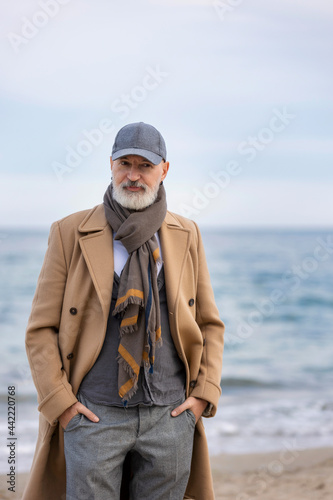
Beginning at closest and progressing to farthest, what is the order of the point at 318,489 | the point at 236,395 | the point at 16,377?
1. the point at 318,489
2. the point at 236,395
3. the point at 16,377

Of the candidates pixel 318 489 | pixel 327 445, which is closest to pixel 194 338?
pixel 318 489

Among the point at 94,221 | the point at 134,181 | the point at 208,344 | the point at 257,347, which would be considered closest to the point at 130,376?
the point at 208,344

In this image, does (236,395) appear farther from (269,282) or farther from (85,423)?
(269,282)

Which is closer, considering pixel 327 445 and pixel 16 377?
pixel 327 445

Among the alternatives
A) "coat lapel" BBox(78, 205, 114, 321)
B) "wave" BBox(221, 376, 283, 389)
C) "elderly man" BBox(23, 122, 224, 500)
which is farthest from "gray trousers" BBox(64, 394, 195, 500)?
"wave" BBox(221, 376, 283, 389)

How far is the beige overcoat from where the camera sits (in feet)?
7.57

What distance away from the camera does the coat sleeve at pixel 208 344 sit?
2484 mm

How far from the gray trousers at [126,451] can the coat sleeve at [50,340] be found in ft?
0.31

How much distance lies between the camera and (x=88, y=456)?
2.23 metres

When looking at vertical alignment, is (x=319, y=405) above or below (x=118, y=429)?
below

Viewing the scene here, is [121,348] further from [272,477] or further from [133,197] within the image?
[272,477]

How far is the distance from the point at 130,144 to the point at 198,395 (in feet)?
3.51

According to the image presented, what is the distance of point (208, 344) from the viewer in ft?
8.37

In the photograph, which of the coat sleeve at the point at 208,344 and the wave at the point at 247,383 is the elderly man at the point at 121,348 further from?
the wave at the point at 247,383
